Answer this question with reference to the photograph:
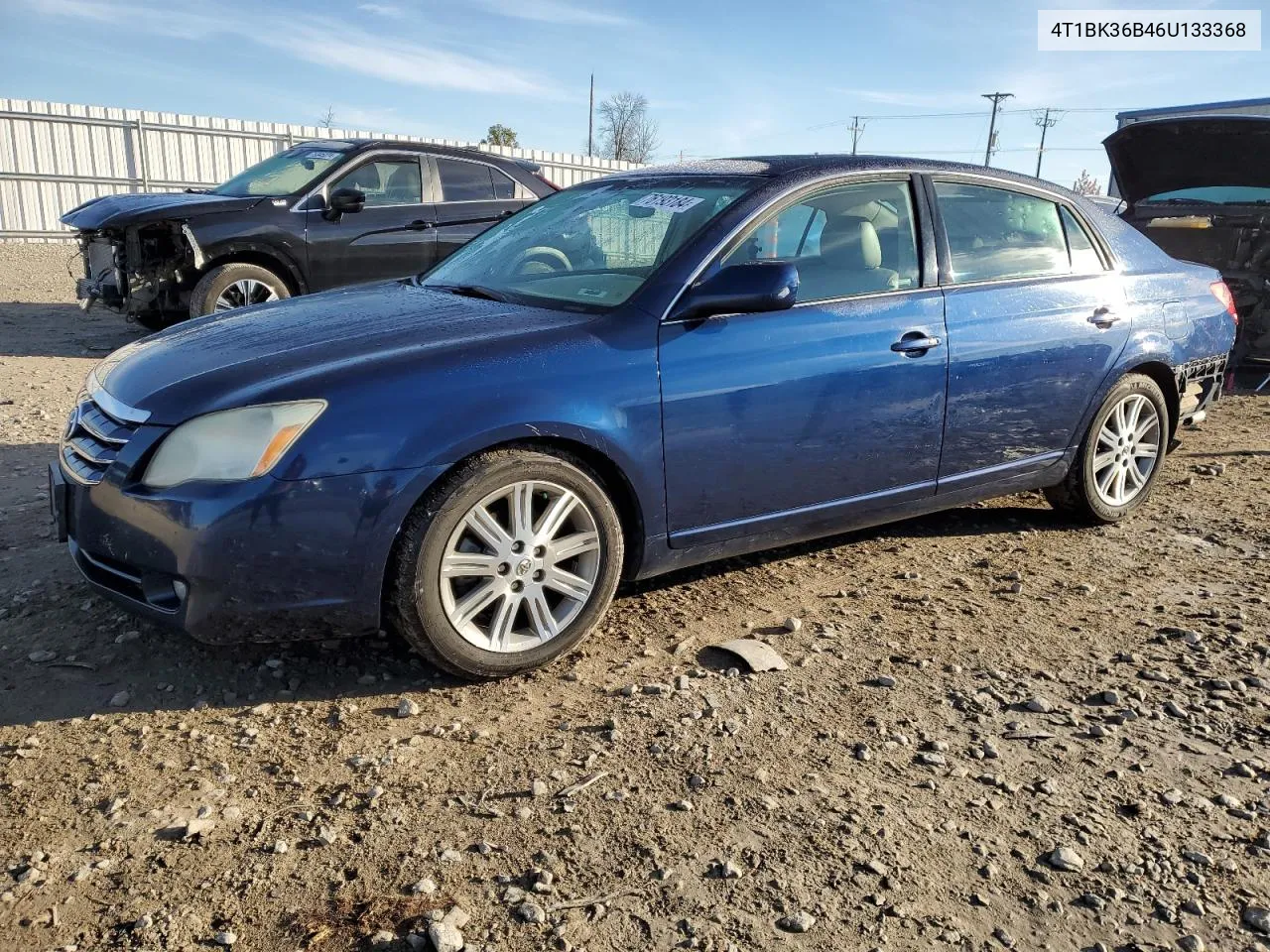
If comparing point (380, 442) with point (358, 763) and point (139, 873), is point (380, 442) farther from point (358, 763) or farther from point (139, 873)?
point (139, 873)

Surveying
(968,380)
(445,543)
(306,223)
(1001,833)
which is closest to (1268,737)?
(1001,833)

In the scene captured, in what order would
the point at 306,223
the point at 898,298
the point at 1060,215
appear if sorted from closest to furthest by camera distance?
the point at 898,298
the point at 1060,215
the point at 306,223

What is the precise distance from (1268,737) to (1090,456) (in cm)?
196

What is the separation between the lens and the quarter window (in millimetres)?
4215

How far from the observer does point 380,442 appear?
9.59ft

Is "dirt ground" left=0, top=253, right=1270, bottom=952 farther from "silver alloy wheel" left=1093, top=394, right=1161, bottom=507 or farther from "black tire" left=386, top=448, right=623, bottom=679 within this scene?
"silver alloy wheel" left=1093, top=394, right=1161, bottom=507

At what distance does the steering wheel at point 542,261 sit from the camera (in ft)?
13.2

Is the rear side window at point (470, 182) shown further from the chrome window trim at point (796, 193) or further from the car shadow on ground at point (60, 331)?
the chrome window trim at point (796, 193)

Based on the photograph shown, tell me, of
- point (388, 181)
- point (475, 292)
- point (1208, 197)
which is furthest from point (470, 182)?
point (1208, 197)

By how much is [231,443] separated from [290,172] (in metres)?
6.75

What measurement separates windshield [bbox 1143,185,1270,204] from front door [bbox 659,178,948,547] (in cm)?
519

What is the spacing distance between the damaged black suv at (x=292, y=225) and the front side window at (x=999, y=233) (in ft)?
17.2

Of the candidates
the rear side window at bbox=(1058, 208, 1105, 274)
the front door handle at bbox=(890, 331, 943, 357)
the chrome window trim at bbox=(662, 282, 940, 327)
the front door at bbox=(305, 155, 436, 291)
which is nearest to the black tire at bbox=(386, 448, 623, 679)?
the chrome window trim at bbox=(662, 282, 940, 327)

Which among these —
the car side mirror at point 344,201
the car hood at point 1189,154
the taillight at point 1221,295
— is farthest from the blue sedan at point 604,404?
the car side mirror at point 344,201
